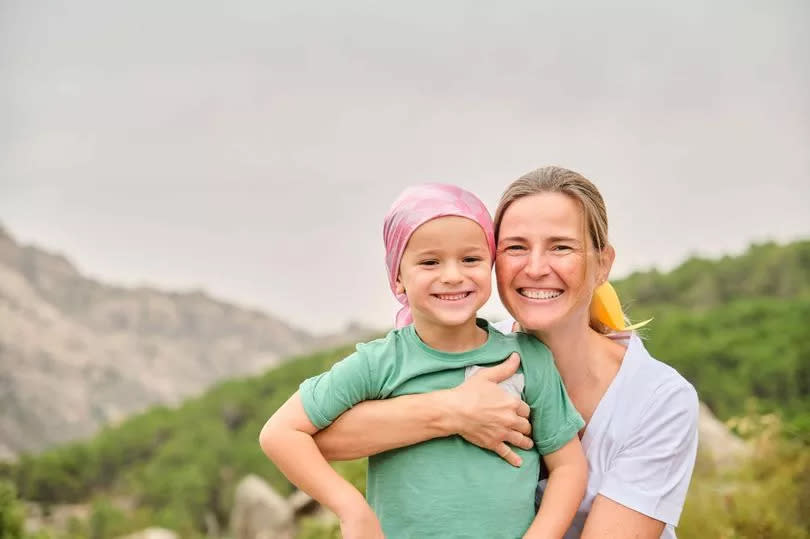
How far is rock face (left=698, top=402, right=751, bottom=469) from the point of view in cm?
720

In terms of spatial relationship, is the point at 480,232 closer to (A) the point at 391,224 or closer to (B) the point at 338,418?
(A) the point at 391,224

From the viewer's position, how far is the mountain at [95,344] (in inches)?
671

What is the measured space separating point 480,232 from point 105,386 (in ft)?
58.6

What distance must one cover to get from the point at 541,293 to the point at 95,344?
18.3 metres

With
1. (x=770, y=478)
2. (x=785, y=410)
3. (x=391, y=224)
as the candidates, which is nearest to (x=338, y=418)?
(x=391, y=224)

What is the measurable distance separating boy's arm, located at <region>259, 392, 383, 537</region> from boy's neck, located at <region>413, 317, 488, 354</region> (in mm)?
390

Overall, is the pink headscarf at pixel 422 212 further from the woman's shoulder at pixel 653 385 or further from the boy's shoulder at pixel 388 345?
the woman's shoulder at pixel 653 385

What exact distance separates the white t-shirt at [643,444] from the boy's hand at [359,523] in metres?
0.55

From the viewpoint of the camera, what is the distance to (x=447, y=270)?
2262mm

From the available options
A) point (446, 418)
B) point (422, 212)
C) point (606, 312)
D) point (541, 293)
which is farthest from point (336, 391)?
point (606, 312)

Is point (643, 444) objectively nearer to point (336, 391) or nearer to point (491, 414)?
point (491, 414)

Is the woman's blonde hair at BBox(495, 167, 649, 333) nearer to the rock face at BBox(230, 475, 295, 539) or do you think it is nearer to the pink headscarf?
the pink headscarf

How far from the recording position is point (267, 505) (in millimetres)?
9344

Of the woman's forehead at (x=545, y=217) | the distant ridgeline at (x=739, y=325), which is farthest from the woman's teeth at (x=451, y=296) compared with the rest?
the distant ridgeline at (x=739, y=325)
